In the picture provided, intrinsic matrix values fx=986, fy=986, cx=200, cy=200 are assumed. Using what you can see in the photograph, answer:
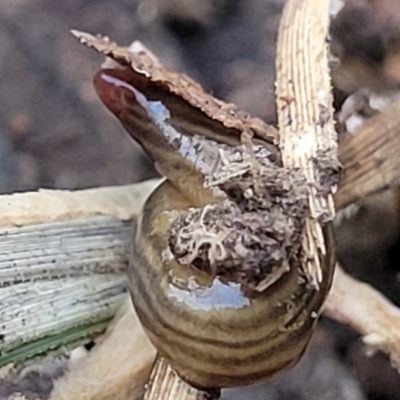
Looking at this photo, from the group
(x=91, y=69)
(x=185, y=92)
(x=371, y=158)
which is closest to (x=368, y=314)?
(x=371, y=158)

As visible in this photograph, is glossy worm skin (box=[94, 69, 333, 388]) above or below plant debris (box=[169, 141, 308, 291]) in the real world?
below

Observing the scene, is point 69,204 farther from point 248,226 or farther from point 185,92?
point 248,226

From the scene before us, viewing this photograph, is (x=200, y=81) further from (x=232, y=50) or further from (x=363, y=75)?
(x=363, y=75)

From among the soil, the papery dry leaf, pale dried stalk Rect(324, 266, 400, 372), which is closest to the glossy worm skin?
the papery dry leaf

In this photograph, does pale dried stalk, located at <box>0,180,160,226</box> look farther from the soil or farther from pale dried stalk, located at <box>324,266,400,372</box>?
pale dried stalk, located at <box>324,266,400,372</box>

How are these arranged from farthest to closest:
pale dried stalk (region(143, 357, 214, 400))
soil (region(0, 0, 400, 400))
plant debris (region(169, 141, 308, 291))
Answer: soil (region(0, 0, 400, 400)), pale dried stalk (region(143, 357, 214, 400)), plant debris (region(169, 141, 308, 291))

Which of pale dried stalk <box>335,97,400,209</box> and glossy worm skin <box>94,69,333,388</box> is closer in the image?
glossy worm skin <box>94,69,333,388</box>

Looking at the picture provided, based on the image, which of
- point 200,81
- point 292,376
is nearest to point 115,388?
point 292,376

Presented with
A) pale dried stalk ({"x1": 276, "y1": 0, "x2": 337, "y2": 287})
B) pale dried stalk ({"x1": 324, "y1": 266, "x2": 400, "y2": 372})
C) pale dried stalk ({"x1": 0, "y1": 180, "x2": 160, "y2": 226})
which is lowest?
pale dried stalk ({"x1": 0, "y1": 180, "x2": 160, "y2": 226})
